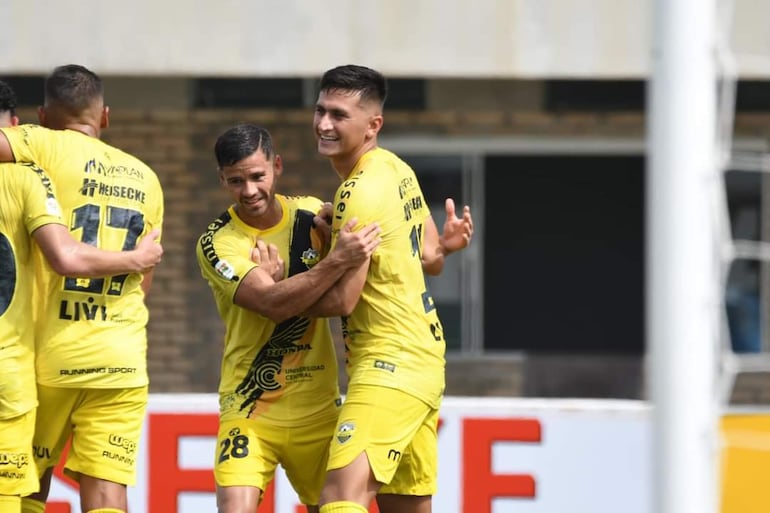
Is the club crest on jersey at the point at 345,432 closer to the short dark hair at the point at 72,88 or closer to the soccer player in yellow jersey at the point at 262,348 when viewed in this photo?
the soccer player in yellow jersey at the point at 262,348

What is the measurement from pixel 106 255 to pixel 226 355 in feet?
1.99

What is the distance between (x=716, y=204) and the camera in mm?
3863

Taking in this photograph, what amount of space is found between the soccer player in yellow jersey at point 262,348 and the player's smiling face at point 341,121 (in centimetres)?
26

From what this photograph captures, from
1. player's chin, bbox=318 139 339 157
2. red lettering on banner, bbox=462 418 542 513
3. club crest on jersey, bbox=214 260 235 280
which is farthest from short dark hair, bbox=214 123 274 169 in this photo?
red lettering on banner, bbox=462 418 542 513

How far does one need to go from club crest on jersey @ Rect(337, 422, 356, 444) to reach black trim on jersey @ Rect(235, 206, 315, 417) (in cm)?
43

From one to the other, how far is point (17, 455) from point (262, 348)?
0.96 meters

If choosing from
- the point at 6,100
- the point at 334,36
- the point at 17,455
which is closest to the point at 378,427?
the point at 17,455

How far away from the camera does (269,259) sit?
512 cm

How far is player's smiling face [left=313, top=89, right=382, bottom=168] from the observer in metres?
5.02

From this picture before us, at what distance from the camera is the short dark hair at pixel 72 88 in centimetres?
530

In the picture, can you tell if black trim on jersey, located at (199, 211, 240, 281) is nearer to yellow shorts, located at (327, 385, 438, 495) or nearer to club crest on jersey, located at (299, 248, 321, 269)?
club crest on jersey, located at (299, 248, 321, 269)

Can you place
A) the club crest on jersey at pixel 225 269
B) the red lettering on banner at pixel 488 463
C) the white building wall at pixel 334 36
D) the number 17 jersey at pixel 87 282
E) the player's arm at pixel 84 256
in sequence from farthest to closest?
the white building wall at pixel 334 36, the red lettering on banner at pixel 488 463, the number 17 jersey at pixel 87 282, the club crest on jersey at pixel 225 269, the player's arm at pixel 84 256

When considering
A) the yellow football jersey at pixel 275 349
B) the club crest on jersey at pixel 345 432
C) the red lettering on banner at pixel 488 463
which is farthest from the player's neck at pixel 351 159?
the red lettering on banner at pixel 488 463

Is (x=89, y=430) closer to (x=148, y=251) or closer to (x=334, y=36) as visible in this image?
(x=148, y=251)
